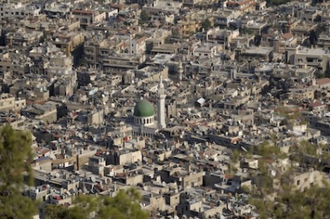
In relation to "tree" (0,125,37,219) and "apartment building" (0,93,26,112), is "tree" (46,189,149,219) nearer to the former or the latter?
"tree" (0,125,37,219)

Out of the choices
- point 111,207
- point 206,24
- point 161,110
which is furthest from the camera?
point 206,24

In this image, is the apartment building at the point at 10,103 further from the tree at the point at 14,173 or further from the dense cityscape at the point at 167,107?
the tree at the point at 14,173

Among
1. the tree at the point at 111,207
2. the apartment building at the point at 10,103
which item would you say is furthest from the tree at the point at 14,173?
the apartment building at the point at 10,103

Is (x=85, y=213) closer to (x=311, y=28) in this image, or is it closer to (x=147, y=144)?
(x=147, y=144)

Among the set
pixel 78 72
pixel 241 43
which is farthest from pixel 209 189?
pixel 241 43

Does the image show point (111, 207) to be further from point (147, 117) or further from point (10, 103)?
point (10, 103)

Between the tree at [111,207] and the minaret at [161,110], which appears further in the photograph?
the minaret at [161,110]

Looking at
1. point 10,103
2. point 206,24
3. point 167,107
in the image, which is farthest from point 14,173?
point 206,24

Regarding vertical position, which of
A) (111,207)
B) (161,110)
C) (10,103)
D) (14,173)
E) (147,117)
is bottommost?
(10,103)
